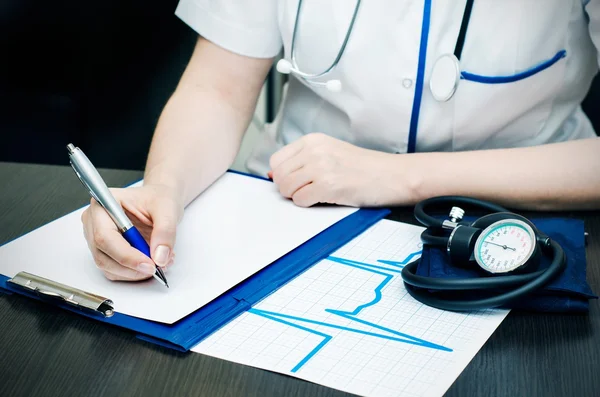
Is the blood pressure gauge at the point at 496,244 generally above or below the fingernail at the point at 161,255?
above

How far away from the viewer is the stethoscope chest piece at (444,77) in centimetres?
90

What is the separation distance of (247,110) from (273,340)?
1.73 ft

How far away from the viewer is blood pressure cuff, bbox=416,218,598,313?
656mm

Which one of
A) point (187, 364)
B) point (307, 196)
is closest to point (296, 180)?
point (307, 196)

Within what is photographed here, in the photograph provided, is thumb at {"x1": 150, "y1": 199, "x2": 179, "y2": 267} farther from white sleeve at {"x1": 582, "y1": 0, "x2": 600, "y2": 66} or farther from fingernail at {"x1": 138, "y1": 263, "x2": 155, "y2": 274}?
white sleeve at {"x1": 582, "y1": 0, "x2": 600, "y2": 66}

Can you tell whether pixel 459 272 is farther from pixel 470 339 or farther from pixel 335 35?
pixel 335 35

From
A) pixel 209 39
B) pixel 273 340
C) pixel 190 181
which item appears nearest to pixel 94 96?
pixel 209 39

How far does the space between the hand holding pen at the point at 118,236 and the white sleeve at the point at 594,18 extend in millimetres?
618

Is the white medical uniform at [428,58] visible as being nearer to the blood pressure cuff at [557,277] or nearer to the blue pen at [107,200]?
the blood pressure cuff at [557,277]

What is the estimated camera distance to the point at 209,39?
40.6 inches

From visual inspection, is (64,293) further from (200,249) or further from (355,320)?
(355,320)

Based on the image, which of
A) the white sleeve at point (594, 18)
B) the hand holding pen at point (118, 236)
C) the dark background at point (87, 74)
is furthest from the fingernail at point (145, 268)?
the dark background at point (87, 74)

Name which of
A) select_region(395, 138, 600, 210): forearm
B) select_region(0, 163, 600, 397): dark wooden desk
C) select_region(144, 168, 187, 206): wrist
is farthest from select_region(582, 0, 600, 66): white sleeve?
select_region(144, 168, 187, 206): wrist

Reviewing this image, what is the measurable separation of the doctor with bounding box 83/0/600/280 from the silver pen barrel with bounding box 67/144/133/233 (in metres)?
0.05
